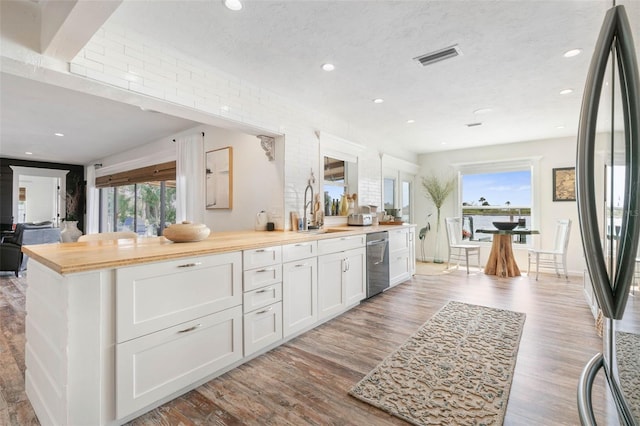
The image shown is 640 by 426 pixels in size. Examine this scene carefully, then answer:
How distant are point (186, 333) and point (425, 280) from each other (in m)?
4.04

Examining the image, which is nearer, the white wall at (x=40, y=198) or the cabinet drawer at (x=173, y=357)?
the cabinet drawer at (x=173, y=357)

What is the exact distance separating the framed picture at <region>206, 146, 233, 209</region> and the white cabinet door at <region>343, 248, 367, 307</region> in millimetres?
1765

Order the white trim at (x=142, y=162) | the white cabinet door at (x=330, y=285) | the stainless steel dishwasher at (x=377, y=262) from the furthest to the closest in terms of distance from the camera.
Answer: the white trim at (x=142, y=162) → the stainless steel dishwasher at (x=377, y=262) → the white cabinet door at (x=330, y=285)

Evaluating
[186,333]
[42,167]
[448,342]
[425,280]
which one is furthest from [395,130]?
[42,167]

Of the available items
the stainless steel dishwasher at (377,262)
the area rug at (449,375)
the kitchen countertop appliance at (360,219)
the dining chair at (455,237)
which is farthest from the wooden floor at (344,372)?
the dining chair at (455,237)

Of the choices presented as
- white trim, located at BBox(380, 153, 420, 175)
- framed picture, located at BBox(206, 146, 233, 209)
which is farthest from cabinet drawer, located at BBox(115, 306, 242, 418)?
white trim, located at BBox(380, 153, 420, 175)

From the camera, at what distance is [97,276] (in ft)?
5.07

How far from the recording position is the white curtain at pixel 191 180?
175 inches

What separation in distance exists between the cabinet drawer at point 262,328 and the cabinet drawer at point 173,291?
0.22 meters

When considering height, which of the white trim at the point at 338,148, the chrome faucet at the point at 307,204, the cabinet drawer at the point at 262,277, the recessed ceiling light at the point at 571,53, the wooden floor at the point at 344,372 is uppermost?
the recessed ceiling light at the point at 571,53

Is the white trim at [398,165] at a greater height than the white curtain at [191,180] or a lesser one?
greater

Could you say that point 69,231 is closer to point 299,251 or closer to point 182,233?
point 182,233

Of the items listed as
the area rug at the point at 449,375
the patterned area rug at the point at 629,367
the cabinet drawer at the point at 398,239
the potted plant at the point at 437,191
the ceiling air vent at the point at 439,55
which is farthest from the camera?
the potted plant at the point at 437,191

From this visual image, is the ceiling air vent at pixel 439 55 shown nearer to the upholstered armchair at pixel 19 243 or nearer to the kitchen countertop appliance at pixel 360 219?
the kitchen countertop appliance at pixel 360 219
